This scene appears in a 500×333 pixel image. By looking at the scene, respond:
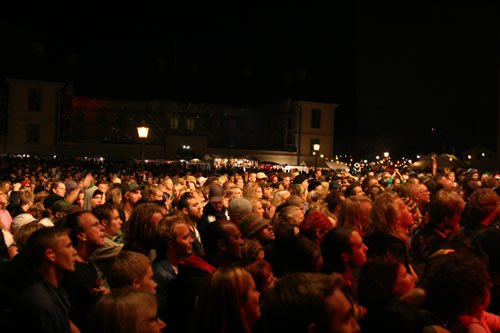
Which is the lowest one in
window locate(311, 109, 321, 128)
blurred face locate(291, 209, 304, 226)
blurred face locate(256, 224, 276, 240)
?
blurred face locate(256, 224, 276, 240)

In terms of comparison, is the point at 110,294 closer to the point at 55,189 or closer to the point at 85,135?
the point at 55,189

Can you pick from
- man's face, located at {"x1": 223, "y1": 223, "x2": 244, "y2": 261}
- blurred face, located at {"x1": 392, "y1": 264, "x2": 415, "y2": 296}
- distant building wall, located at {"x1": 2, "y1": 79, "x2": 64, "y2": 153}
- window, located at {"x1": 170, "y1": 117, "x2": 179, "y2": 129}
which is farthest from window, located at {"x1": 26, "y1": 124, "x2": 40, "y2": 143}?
blurred face, located at {"x1": 392, "y1": 264, "x2": 415, "y2": 296}

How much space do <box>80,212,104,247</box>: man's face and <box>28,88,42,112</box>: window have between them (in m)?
44.4

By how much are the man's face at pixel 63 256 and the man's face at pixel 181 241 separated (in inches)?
41.0

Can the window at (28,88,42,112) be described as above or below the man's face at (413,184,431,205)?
above

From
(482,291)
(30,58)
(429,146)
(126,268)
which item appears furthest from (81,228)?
(429,146)

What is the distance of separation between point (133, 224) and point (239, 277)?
2668mm

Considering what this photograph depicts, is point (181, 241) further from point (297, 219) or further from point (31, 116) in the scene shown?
point (31, 116)

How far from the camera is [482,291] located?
305 centimetres

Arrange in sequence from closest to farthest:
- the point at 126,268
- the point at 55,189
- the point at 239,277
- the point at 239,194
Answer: the point at 239,277
the point at 126,268
the point at 239,194
the point at 55,189

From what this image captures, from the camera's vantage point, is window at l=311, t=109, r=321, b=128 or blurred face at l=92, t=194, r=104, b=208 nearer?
blurred face at l=92, t=194, r=104, b=208

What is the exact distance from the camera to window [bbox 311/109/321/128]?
49.6 meters

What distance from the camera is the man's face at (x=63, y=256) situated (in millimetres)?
3834

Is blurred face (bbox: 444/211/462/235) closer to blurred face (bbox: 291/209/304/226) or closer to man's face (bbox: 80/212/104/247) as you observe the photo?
blurred face (bbox: 291/209/304/226)
